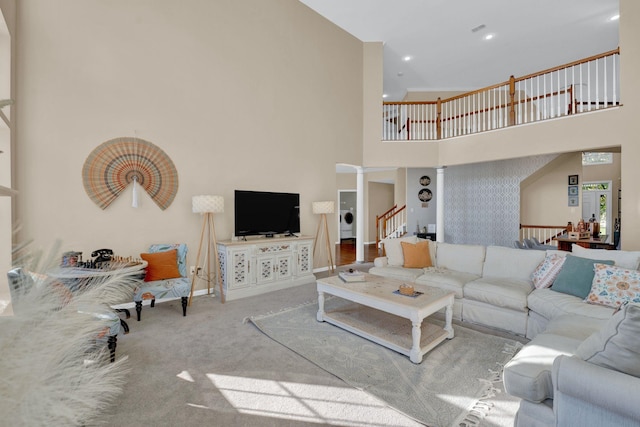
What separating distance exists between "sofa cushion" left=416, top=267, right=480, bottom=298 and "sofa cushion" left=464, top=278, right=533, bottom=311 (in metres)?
0.08

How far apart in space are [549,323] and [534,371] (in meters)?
1.16

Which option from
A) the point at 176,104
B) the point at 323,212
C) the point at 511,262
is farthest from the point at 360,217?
the point at 176,104

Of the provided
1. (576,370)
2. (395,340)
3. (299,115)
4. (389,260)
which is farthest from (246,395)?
(299,115)

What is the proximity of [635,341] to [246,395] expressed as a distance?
2.26 m

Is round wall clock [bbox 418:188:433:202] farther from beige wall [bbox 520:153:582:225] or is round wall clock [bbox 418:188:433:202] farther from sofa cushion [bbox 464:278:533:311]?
sofa cushion [bbox 464:278:533:311]

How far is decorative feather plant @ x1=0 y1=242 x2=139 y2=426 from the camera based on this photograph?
385 mm

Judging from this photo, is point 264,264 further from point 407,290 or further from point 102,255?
point 407,290

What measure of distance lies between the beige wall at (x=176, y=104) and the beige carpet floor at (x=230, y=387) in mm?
1390

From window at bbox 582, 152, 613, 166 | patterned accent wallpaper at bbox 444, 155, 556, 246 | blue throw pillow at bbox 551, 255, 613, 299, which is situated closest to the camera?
blue throw pillow at bbox 551, 255, 613, 299

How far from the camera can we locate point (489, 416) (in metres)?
2.10

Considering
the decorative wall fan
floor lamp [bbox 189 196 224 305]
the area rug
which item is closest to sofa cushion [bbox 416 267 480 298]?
the area rug

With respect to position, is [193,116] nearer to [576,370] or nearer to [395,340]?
[395,340]

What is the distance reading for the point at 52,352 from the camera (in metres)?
0.42

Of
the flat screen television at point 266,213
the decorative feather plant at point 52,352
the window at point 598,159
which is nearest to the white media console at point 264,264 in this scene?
the flat screen television at point 266,213
